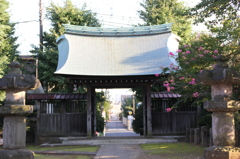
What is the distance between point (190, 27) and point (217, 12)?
1467 centimetres

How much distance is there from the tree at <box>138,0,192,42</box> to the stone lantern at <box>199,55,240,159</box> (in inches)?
603

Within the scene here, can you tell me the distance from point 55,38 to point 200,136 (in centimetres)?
1330

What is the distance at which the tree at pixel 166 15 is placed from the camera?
76.0ft

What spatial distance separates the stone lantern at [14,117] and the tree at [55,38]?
1335 cm

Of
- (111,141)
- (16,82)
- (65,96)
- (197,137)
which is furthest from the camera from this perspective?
(65,96)

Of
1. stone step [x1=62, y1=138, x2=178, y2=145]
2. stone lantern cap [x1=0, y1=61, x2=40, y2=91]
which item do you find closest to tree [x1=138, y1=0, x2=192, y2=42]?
stone step [x1=62, y1=138, x2=178, y2=145]

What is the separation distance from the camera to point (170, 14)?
24.0 meters

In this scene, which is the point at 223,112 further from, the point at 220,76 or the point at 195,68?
the point at 195,68

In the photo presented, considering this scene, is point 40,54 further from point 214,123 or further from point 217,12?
point 214,123

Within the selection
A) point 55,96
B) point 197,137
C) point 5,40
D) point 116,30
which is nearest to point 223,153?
point 197,137

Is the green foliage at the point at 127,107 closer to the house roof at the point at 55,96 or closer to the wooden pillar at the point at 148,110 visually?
the house roof at the point at 55,96

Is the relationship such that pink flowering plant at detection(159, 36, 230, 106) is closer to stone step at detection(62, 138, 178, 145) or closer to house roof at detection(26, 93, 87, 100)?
stone step at detection(62, 138, 178, 145)

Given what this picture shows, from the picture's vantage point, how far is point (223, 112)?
7.47 meters

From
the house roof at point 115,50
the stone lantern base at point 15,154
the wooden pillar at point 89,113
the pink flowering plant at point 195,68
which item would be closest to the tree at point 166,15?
the house roof at point 115,50
